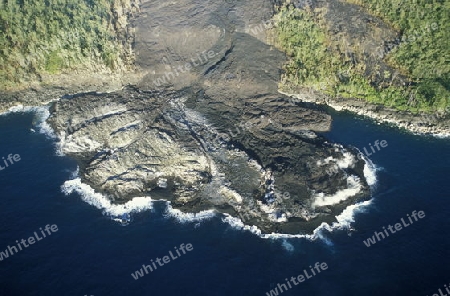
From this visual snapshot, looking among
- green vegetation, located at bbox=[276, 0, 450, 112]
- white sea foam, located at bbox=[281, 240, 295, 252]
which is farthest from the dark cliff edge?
green vegetation, located at bbox=[276, 0, 450, 112]

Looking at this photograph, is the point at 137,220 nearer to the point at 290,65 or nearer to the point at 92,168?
the point at 92,168

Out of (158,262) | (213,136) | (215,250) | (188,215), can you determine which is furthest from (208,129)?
(158,262)

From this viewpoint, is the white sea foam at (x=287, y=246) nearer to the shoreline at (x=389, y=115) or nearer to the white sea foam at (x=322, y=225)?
the white sea foam at (x=322, y=225)

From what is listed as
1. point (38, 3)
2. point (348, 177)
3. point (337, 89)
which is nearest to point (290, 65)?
→ point (337, 89)

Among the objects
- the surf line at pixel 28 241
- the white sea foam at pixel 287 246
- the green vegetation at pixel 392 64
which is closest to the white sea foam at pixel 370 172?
the green vegetation at pixel 392 64

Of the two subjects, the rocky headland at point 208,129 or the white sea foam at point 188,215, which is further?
the rocky headland at point 208,129

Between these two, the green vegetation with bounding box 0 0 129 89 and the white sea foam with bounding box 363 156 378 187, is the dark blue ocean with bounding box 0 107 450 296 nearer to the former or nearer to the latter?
the white sea foam with bounding box 363 156 378 187

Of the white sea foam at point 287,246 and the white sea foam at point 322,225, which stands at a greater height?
the white sea foam at point 322,225

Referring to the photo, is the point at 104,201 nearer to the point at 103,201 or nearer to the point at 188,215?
the point at 103,201
